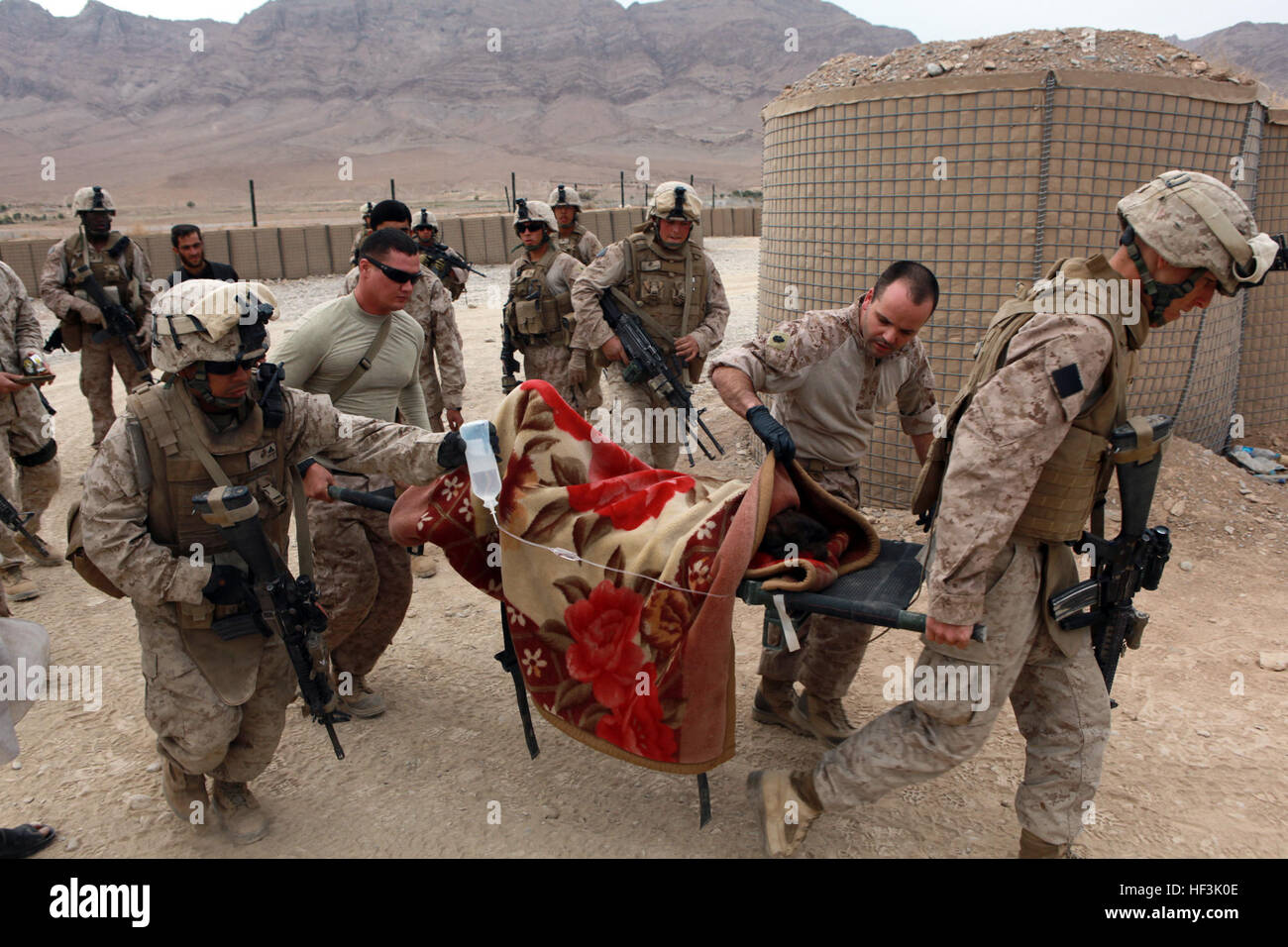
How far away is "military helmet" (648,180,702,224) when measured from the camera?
558 cm

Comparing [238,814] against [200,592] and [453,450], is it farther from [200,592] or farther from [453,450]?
[453,450]

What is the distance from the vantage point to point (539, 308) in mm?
6613

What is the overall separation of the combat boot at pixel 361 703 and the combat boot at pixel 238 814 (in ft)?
2.29

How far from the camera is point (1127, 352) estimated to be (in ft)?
8.39

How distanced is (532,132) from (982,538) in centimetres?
7740

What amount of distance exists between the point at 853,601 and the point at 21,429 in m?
5.33

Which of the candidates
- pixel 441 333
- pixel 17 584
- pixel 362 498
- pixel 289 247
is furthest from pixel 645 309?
pixel 289 247

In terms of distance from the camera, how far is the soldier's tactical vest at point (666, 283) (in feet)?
19.2

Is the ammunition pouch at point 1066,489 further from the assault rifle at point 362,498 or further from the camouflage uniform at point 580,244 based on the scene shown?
the camouflage uniform at point 580,244

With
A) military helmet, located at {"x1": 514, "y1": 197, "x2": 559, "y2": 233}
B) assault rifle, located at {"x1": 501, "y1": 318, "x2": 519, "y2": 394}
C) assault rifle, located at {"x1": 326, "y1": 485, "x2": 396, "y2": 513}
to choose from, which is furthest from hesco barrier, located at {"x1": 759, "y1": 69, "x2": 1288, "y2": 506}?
assault rifle, located at {"x1": 326, "y1": 485, "x2": 396, "y2": 513}

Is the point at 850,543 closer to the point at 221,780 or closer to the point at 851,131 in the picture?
the point at 221,780

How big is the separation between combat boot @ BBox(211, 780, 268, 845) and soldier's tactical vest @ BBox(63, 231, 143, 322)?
17.1 ft
